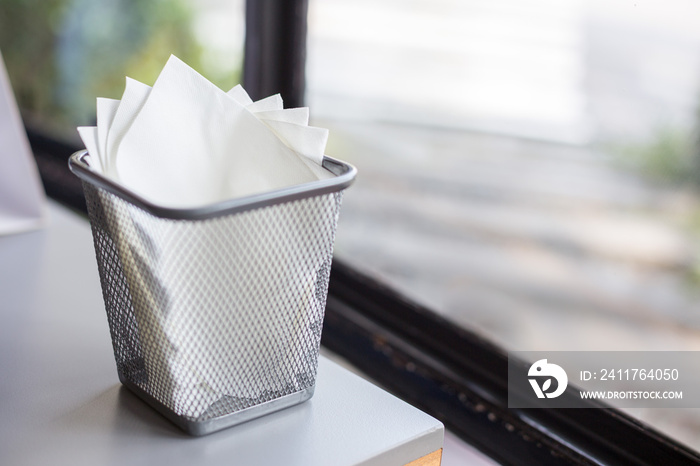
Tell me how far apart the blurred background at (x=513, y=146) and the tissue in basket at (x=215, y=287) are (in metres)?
0.50

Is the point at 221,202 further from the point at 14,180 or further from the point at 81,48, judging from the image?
the point at 81,48

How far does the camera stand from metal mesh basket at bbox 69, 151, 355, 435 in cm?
49

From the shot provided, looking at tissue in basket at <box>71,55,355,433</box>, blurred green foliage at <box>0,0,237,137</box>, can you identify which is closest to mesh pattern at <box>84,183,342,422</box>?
tissue in basket at <box>71,55,355,433</box>

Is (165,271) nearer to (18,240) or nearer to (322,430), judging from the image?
(322,430)

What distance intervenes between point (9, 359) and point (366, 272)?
60cm

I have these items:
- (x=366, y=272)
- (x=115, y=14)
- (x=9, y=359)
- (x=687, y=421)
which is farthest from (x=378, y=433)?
(x=115, y=14)

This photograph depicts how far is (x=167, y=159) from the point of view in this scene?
57 cm

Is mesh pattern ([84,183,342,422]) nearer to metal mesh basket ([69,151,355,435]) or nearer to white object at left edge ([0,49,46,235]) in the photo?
metal mesh basket ([69,151,355,435])

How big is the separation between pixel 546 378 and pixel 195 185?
0.53 meters

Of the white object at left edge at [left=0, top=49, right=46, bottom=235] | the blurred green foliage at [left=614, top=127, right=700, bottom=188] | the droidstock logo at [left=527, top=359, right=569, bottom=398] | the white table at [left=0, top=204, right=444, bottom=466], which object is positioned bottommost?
the droidstock logo at [left=527, top=359, right=569, bottom=398]

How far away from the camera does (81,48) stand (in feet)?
5.53

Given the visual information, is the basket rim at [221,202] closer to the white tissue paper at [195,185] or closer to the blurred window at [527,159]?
the white tissue paper at [195,185]

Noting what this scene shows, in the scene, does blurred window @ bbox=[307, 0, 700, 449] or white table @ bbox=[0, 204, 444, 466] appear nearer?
white table @ bbox=[0, 204, 444, 466]

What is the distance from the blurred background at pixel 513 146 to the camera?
92 cm
